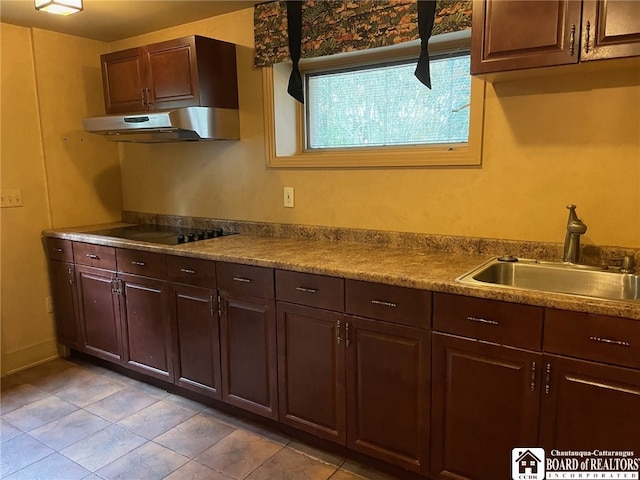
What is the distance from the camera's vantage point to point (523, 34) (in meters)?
1.67

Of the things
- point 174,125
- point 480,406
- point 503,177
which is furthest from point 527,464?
point 174,125

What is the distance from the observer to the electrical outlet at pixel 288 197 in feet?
9.01

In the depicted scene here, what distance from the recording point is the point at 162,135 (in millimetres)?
2770

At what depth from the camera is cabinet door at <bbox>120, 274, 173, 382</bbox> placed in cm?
262

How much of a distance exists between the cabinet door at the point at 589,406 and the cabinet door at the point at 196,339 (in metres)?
1.55

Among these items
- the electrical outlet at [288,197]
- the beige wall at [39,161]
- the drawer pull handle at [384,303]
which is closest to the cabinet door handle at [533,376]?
the drawer pull handle at [384,303]

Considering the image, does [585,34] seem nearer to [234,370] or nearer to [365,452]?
[365,452]

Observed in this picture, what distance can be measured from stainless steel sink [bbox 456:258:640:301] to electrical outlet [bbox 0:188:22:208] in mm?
2823

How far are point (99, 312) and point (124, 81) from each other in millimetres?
1470

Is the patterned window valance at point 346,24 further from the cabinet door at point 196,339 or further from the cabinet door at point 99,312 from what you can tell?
the cabinet door at point 99,312

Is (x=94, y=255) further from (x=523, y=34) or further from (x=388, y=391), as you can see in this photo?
(x=523, y=34)

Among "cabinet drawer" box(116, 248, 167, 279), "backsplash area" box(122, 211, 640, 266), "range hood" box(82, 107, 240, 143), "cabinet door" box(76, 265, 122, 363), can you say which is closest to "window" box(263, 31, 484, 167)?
"range hood" box(82, 107, 240, 143)

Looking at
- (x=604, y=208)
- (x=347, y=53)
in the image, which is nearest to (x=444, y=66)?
(x=347, y=53)

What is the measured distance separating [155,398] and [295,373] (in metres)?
1.07
